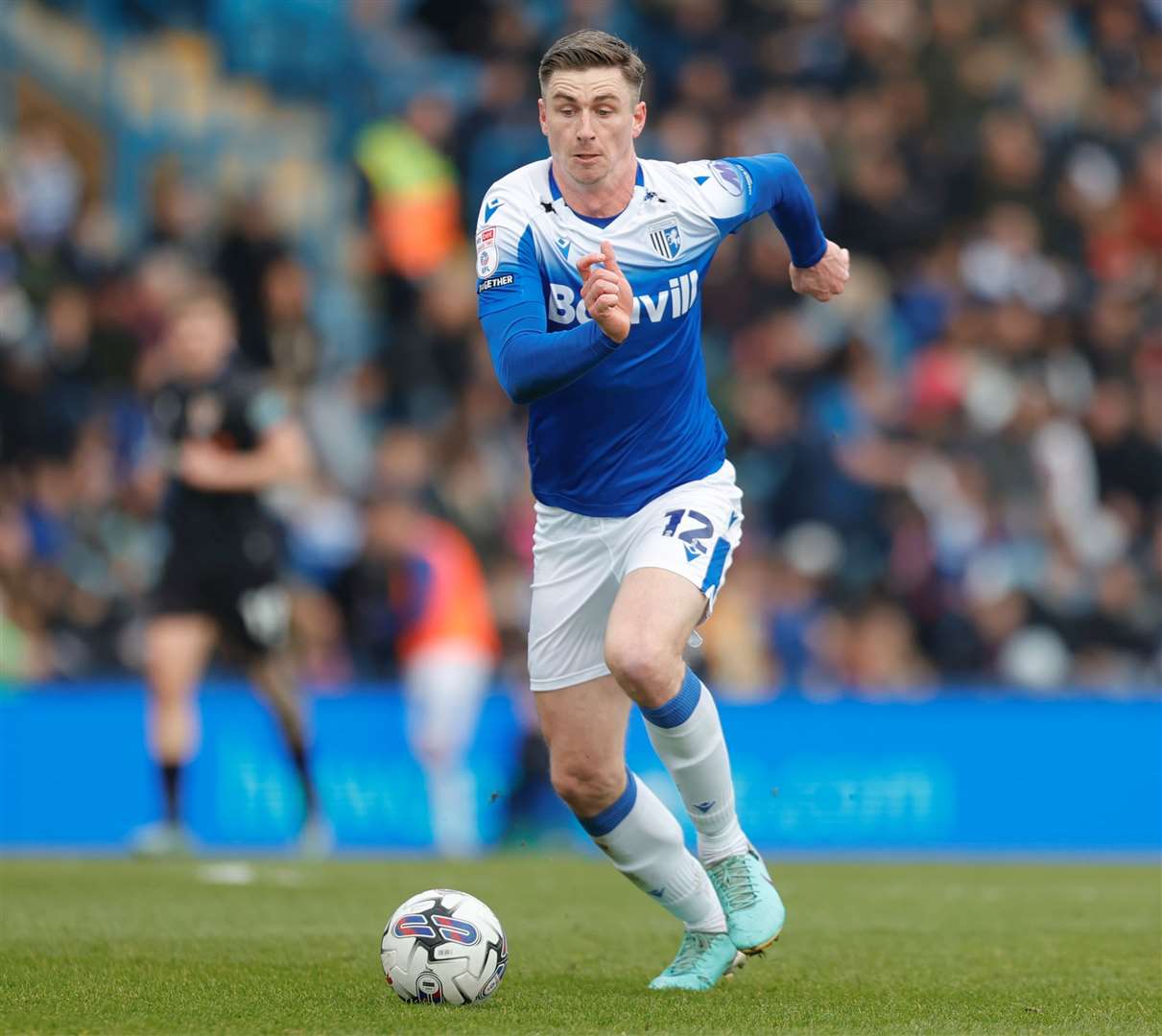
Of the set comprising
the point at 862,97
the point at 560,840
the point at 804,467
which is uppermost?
the point at 862,97

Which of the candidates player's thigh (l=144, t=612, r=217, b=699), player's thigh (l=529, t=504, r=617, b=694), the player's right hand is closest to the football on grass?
player's thigh (l=529, t=504, r=617, b=694)

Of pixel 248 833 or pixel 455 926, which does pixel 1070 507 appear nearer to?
pixel 248 833

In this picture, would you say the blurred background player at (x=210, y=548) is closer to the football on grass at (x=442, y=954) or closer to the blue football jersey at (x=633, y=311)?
the blue football jersey at (x=633, y=311)

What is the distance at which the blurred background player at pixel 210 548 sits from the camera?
11.1 m

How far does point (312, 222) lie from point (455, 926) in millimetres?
12686

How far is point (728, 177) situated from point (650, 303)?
1.81 ft

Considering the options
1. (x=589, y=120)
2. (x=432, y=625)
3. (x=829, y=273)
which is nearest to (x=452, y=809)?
(x=432, y=625)

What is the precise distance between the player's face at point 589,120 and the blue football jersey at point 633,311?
0.47ft

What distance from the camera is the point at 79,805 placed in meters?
13.4

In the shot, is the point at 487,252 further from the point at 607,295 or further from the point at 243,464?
the point at 243,464

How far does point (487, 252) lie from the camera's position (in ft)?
20.0

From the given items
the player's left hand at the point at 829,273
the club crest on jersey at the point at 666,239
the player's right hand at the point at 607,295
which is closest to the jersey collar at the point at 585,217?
the club crest on jersey at the point at 666,239

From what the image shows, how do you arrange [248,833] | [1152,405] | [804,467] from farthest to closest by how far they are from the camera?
[1152,405] → [804,467] → [248,833]

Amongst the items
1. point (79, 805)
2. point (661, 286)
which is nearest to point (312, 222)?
point (79, 805)
